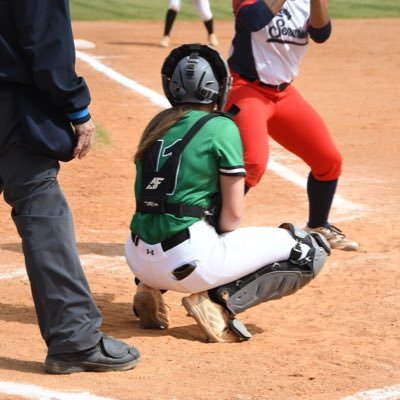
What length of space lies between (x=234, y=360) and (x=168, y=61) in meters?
1.51

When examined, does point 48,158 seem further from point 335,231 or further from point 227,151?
point 335,231

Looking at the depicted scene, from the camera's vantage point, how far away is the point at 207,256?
16.6 feet

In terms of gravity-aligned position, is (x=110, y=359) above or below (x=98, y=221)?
above

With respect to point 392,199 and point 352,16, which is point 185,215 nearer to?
point 392,199

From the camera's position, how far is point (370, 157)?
31.0ft

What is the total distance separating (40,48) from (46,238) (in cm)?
74

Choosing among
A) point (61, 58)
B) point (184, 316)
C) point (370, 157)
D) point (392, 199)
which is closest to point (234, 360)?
point (184, 316)

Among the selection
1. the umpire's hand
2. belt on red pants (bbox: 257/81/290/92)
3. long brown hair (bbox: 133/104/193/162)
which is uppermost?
the umpire's hand

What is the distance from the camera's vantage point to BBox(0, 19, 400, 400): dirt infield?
14.8 feet

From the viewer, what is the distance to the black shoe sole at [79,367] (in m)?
4.54

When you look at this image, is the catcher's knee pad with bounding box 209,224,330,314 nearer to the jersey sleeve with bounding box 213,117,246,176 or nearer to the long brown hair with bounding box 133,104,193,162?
the jersey sleeve with bounding box 213,117,246,176

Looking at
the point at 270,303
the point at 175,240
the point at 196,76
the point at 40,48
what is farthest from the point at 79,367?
the point at 270,303

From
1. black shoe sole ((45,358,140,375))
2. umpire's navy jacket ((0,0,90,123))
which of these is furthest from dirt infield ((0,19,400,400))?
umpire's navy jacket ((0,0,90,123))

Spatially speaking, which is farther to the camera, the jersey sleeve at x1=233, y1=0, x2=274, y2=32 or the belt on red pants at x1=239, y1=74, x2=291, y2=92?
the belt on red pants at x1=239, y1=74, x2=291, y2=92
